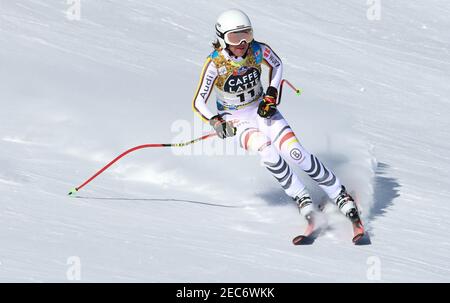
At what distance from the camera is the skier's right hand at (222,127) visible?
329 inches

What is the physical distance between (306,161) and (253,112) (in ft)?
2.42

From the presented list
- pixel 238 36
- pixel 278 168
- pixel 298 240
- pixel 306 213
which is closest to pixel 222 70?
pixel 238 36

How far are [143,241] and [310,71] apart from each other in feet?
25.8

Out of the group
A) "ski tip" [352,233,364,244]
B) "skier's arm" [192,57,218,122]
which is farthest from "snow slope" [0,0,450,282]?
"skier's arm" [192,57,218,122]

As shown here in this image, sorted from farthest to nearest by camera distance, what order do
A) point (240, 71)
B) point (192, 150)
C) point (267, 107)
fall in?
1. point (192, 150)
2. point (240, 71)
3. point (267, 107)

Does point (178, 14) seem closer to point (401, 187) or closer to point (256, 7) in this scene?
point (256, 7)

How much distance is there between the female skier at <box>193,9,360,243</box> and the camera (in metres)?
8.36

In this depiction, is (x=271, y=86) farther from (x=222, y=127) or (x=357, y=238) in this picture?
(x=357, y=238)

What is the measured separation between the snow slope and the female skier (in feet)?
1.18

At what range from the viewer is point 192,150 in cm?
1025

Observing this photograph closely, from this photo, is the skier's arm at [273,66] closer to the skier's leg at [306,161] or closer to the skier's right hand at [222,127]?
the skier's leg at [306,161]

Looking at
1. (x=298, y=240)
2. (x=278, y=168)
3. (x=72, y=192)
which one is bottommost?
(x=298, y=240)

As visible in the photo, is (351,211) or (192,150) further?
(192,150)

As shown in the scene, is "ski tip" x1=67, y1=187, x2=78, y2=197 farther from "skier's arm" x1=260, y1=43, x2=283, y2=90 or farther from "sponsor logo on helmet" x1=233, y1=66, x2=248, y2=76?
"skier's arm" x1=260, y1=43, x2=283, y2=90
